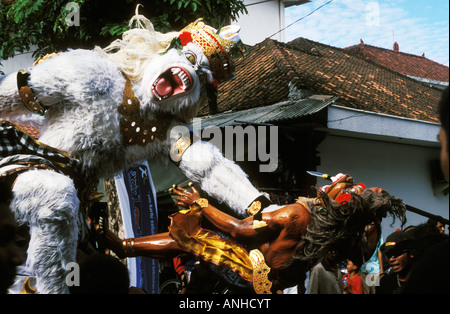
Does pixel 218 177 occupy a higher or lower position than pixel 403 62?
lower

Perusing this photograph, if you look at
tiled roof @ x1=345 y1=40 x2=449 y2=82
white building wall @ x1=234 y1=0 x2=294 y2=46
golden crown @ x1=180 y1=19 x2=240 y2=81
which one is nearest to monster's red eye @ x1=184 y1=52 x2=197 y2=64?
golden crown @ x1=180 y1=19 x2=240 y2=81

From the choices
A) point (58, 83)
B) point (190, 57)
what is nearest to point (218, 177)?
point (190, 57)

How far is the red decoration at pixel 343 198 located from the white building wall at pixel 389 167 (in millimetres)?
4706

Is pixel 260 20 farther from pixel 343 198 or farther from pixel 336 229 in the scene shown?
pixel 336 229

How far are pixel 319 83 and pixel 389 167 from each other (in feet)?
5.82

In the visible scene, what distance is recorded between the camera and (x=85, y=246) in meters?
2.97

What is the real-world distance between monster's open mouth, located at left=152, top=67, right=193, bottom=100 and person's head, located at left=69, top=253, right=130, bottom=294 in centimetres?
124

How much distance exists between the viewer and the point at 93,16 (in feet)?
19.2

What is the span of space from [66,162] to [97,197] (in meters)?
0.40

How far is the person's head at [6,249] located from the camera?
1.55 metres

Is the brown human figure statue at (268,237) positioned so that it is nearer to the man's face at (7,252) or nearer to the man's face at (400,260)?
the man's face at (400,260)

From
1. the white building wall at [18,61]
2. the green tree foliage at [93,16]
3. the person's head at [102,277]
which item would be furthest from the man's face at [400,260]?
the white building wall at [18,61]

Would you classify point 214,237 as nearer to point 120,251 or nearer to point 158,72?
point 120,251
